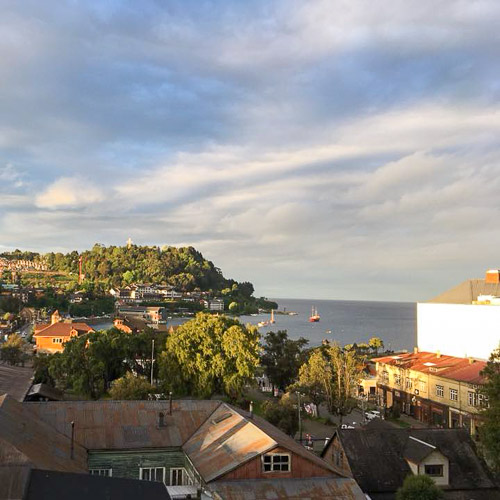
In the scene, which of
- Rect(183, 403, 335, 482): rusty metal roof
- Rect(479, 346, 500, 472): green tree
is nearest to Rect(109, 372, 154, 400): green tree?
Rect(183, 403, 335, 482): rusty metal roof

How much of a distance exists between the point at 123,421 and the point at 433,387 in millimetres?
33835

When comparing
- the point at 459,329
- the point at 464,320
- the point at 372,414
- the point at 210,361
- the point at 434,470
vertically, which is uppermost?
the point at 464,320

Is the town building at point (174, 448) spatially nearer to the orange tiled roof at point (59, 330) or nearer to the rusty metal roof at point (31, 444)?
the rusty metal roof at point (31, 444)

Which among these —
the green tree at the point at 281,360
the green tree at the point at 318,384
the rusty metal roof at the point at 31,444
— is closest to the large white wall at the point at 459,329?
the green tree at the point at 281,360

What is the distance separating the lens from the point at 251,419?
81.8ft

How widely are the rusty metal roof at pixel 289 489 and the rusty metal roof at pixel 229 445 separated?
0.55 m

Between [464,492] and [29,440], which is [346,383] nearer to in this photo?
[464,492]

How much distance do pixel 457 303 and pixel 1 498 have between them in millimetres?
60182

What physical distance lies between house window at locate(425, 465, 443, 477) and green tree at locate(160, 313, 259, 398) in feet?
63.9

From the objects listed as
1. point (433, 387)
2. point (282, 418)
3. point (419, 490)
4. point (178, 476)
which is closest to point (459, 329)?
point (433, 387)

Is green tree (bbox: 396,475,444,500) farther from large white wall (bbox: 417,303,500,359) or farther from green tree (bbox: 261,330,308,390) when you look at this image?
large white wall (bbox: 417,303,500,359)

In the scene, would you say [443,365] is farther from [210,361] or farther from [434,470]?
[434,470]

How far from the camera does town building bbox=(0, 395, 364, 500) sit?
19922mm

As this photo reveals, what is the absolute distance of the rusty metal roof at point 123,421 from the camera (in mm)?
23812
